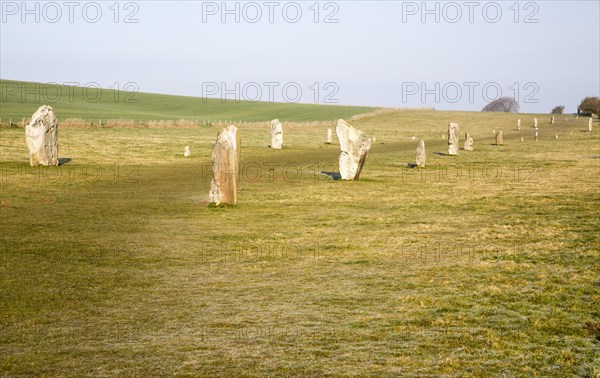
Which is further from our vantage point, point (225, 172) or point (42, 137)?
point (42, 137)

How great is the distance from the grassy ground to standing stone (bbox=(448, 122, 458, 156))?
51.5ft

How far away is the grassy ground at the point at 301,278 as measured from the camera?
8203mm

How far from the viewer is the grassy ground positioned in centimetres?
820

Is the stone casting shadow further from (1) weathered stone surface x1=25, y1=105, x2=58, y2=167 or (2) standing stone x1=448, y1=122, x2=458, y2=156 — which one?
(2) standing stone x1=448, y1=122, x2=458, y2=156

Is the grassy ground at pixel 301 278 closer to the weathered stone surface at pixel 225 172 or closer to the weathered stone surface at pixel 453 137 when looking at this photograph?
the weathered stone surface at pixel 225 172

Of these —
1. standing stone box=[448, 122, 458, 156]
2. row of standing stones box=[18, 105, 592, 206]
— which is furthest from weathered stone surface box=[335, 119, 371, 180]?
standing stone box=[448, 122, 458, 156]

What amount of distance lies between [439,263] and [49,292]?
6.97 m

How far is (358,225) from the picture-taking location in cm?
1855

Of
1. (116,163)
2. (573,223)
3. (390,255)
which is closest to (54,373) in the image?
(390,255)

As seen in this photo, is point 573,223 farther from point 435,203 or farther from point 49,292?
point 49,292

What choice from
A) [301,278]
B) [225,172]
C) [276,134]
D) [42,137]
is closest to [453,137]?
[276,134]

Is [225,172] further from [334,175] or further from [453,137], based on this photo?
[453,137]

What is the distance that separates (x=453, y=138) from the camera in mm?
45031

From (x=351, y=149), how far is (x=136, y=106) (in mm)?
85002
